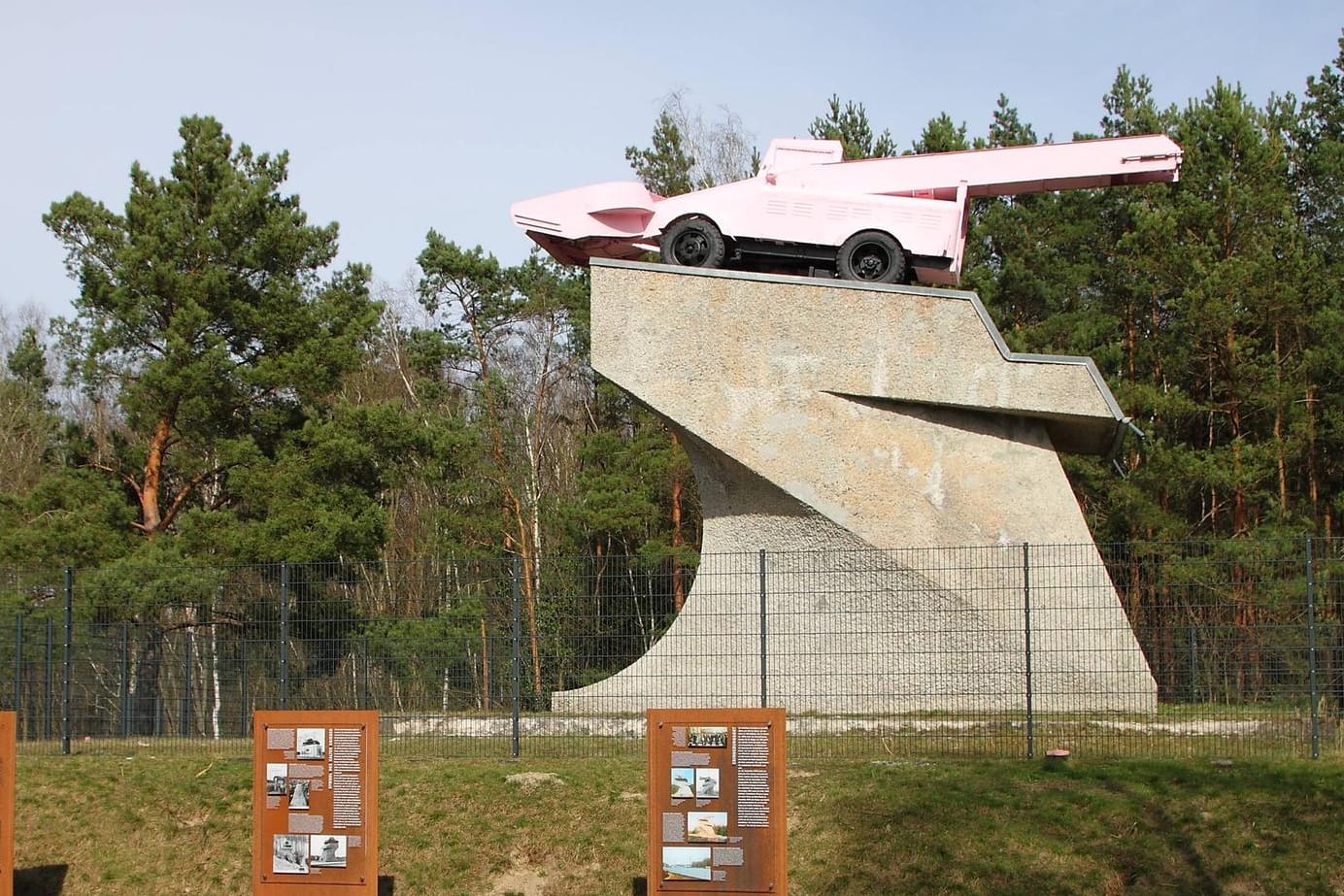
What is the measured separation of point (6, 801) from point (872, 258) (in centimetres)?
929

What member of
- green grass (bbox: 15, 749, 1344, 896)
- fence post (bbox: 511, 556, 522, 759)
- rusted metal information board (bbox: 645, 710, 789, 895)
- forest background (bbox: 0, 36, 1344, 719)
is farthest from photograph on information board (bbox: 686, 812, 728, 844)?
forest background (bbox: 0, 36, 1344, 719)

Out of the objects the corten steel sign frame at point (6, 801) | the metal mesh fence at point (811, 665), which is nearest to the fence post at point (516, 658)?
the metal mesh fence at point (811, 665)

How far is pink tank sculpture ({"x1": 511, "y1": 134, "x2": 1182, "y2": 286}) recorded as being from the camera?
1540cm

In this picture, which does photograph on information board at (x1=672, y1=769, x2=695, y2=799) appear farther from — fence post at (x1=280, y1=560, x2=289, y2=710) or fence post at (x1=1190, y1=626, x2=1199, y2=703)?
fence post at (x1=280, y1=560, x2=289, y2=710)

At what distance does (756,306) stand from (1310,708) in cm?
617

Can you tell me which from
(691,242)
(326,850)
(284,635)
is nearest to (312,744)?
(326,850)

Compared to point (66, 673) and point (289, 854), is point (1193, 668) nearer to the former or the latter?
point (289, 854)

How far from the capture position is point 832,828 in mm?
10586

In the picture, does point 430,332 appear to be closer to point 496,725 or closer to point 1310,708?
point 496,725

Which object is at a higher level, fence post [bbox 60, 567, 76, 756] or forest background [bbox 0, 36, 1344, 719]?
forest background [bbox 0, 36, 1344, 719]

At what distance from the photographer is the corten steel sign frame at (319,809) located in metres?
9.48

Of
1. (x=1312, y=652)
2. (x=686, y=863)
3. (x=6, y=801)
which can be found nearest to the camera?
(x=686, y=863)

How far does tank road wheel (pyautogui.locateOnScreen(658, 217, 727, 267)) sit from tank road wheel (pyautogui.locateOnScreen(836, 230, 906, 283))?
124cm

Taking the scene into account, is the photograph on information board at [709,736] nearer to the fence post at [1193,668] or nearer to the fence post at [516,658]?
the fence post at [516,658]
